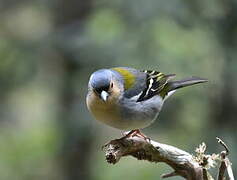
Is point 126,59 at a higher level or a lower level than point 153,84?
higher

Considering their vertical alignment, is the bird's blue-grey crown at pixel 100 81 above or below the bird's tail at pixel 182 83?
below

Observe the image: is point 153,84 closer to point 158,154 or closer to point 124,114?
point 124,114

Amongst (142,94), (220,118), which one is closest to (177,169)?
(142,94)

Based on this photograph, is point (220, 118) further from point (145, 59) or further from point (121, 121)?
point (121, 121)

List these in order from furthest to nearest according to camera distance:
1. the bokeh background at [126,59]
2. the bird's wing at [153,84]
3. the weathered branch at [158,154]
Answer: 1. the bokeh background at [126,59]
2. the bird's wing at [153,84]
3. the weathered branch at [158,154]

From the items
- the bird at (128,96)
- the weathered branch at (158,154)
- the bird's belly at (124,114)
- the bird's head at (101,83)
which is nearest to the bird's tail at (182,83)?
the bird at (128,96)

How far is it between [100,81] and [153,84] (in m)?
0.83

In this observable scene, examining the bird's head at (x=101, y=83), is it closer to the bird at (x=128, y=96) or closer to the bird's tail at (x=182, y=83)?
the bird at (x=128, y=96)

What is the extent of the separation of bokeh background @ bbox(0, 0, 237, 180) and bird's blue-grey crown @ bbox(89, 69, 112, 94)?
124cm

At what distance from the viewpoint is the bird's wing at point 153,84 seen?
436cm

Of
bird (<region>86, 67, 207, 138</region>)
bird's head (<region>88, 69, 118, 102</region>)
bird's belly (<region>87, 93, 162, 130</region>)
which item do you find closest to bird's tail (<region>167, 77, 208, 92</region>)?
bird (<region>86, 67, 207, 138</region>)

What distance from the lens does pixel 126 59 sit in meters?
5.18

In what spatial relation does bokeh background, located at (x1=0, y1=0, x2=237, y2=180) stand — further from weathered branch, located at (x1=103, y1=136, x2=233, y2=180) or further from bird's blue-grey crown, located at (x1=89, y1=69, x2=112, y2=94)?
weathered branch, located at (x1=103, y1=136, x2=233, y2=180)

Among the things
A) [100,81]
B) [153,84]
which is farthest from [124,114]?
[153,84]
